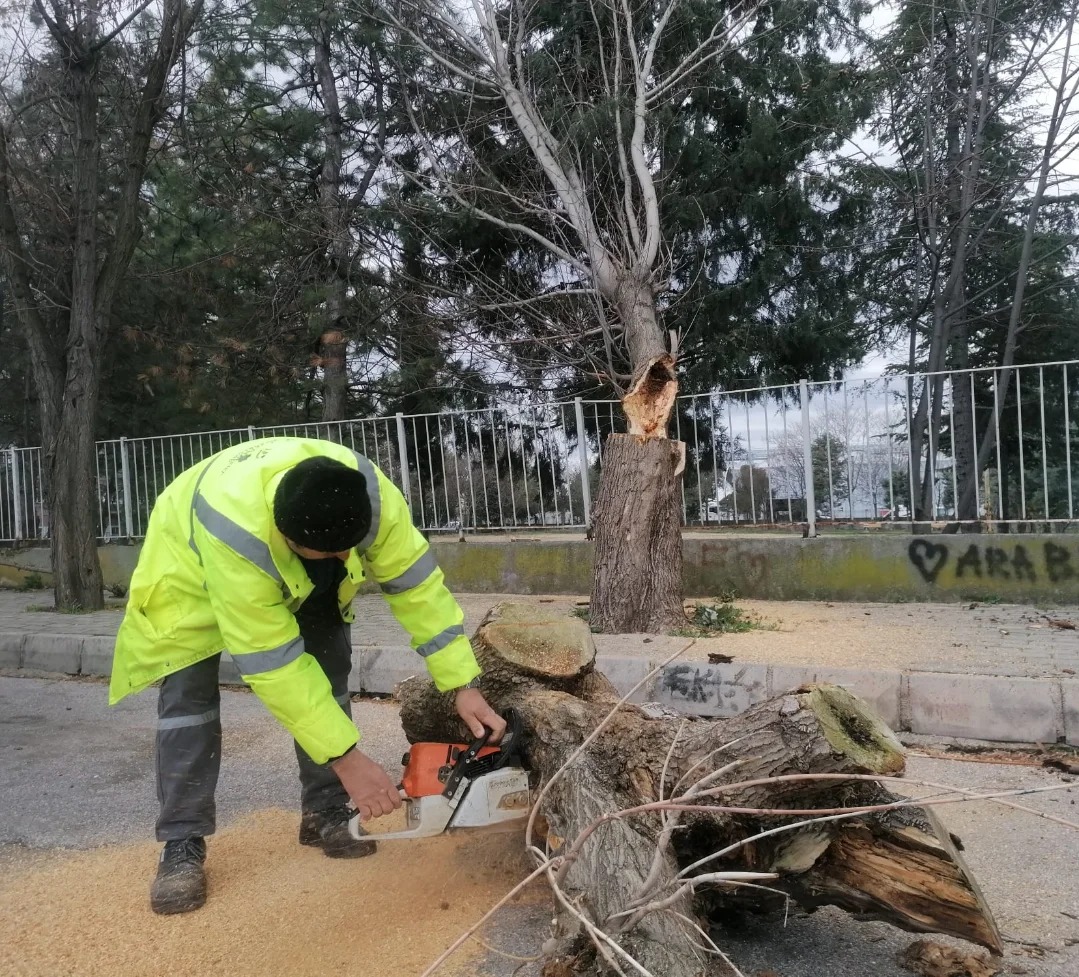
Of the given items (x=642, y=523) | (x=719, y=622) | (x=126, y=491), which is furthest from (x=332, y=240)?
(x=719, y=622)

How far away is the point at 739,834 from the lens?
2.35 metres

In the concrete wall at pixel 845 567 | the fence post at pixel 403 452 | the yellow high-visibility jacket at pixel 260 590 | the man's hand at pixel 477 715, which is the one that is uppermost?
the fence post at pixel 403 452

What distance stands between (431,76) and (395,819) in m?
10.5

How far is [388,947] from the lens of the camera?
92.2 inches

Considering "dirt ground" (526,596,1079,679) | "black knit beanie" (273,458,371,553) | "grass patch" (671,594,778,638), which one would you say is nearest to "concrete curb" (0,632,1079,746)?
"dirt ground" (526,596,1079,679)

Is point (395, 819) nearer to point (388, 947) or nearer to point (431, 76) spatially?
point (388, 947)

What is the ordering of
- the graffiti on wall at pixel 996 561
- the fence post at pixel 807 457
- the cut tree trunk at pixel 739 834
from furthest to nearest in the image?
1. the fence post at pixel 807 457
2. the graffiti on wall at pixel 996 561
3. the cut tree trunk at pixel 739 834

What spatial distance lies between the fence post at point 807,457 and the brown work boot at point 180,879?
6149 millimetres

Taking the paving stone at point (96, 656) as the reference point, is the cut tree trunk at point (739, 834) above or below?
above

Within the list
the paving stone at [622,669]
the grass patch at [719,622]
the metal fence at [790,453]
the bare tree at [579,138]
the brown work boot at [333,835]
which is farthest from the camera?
the bare tree at [579,138]

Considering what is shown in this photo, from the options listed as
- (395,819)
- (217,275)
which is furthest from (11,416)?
(395,819)

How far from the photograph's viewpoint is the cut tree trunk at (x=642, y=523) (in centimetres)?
609

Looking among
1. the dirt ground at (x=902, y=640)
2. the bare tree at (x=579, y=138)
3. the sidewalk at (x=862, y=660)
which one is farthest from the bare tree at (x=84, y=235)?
the dirt ground at (x=902, y=640)

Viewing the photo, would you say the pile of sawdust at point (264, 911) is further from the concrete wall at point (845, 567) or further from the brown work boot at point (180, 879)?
the concrete wall at point (845, 567)
